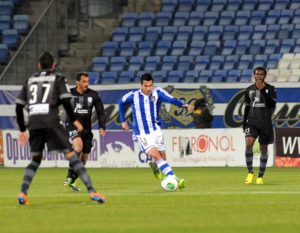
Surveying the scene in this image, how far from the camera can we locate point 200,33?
123 feet

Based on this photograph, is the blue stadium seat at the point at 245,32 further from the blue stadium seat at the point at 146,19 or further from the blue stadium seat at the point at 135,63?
the blue stadium seat at the point at 146,19

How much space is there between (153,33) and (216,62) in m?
3.39

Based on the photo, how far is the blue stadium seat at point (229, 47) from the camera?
119ft

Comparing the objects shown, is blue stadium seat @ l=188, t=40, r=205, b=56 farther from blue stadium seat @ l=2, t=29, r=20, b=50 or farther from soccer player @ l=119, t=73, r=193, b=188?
soccer player @ l=119, t=73, r=193, b=188

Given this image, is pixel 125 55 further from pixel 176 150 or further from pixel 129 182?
pixel 129 182

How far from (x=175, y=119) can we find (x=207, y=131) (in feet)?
8.27

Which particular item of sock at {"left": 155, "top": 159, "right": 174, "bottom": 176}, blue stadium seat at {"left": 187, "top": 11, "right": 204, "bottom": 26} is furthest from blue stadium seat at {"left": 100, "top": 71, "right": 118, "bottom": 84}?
sock at {"left": 155, "top": 159, "right": 174, "bottom": 176}

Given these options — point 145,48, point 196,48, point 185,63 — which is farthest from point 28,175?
point 145,48

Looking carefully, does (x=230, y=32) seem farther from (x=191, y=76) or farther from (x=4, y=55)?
(x=4, y=55)

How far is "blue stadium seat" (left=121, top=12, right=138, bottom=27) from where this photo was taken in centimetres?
3922

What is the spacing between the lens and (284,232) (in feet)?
38.0

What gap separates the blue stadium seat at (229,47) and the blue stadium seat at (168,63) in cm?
168

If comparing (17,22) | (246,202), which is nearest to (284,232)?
(246,202)

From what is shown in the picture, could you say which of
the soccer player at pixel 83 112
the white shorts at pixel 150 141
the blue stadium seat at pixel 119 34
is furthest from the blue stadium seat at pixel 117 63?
the white shorts at pixel 150 141
